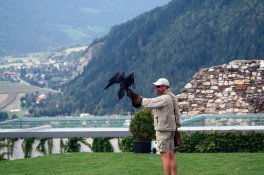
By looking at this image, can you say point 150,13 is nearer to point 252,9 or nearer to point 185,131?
point 252,9

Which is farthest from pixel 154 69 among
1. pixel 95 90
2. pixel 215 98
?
pixel 215 98


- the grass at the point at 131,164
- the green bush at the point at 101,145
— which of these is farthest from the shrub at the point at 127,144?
the grass at the point at 131,164

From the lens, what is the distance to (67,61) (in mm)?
132875

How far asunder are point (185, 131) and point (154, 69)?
5357 cm

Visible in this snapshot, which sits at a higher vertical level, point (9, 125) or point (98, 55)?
point (98, 55)

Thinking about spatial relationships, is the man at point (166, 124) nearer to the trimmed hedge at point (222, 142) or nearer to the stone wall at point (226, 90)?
the trimmed hedge at point (222, 142)

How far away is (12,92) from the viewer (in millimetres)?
99125

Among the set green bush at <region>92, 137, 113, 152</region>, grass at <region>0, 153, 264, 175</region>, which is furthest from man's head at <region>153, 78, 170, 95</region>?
green bush at <region>92, 137, 113, 152</region>

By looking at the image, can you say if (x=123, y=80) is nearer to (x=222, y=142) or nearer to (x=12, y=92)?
(x=222, y=142)

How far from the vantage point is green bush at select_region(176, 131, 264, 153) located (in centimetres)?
1689

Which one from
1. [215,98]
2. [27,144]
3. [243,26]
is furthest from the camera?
[243,26]

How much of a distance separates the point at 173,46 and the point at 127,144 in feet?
180

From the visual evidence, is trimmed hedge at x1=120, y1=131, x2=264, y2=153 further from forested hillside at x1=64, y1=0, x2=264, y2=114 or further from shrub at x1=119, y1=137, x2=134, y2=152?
forested hillside at x1=64, y1=0, x2=264, y2=114

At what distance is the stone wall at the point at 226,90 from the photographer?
23859 mm
